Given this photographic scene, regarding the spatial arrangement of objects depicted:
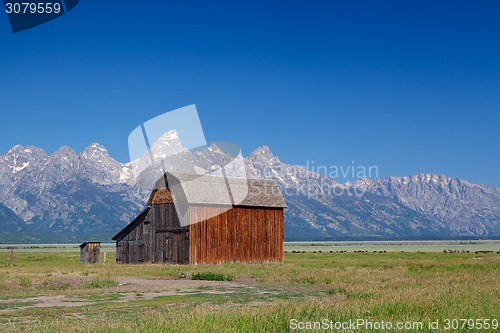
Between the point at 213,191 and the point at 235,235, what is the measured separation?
5.12 meters

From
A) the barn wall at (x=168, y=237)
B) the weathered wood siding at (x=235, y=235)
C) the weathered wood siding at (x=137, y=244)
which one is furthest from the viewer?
the weathered wood siding at (x=137, y=244)

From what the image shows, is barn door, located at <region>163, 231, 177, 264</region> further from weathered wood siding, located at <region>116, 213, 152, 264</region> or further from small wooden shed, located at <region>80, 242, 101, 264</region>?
small wooden shed, located at <region>80, 242, 101, 264</region>

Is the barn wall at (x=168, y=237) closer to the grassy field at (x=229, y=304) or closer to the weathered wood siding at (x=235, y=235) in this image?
the weathered wood siding at (x=235, y=235)

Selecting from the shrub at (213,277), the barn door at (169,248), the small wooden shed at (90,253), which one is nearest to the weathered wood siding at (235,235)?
the barn door at (169,248)

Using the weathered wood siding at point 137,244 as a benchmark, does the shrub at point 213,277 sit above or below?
below

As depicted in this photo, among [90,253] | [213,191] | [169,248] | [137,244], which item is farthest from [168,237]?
[90,253]

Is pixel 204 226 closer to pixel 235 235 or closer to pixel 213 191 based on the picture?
pixel 235 235

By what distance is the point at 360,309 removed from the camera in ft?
53.7

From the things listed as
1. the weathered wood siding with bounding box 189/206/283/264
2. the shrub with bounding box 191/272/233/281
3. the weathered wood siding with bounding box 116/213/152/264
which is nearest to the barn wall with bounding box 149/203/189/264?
the weathered wood siding with bounding box 116/213/152/264

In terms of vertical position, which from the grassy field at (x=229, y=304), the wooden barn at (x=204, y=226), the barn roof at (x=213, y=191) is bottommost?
the grassy field at (x=229, y=304)

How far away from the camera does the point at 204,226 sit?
5409 centimetres

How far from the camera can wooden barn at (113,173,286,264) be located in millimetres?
53719

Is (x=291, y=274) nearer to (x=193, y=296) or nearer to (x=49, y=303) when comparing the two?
(x=193, y=296)

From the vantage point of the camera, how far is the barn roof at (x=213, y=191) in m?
54.4
